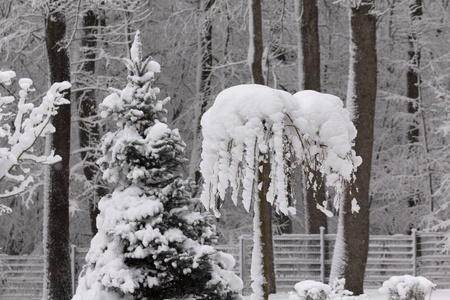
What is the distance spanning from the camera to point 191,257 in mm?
7004

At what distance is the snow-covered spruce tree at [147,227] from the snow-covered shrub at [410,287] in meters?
3.31

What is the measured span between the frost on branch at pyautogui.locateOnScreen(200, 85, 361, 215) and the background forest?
Answer: 38.6 ft

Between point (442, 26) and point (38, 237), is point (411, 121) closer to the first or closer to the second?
point (442, 26)

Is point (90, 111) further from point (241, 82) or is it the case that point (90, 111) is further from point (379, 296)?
point (379, 296)

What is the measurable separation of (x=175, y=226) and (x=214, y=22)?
1198 cm

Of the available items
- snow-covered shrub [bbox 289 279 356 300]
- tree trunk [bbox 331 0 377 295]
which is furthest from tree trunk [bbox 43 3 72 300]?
snow-covered shrub [bbox 289 279 356 300]

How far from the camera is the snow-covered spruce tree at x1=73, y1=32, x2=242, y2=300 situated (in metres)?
6.99

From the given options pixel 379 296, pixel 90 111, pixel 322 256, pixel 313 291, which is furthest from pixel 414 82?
pixel 313 291

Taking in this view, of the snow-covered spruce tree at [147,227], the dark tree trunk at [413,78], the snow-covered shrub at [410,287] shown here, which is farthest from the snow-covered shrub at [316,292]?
the dark tree trunk at [413,78]

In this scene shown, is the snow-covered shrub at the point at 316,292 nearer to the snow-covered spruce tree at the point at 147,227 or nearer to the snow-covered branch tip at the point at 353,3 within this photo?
the snow-covered spruce tree at the point at 147,227

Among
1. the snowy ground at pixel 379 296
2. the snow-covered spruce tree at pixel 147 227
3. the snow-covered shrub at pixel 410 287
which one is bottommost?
the snowy ground at pixel 379 296

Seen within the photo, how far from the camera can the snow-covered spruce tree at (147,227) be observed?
22.9 ft

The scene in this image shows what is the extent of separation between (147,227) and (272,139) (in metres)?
1.90

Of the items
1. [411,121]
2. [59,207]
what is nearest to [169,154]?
[59,207]
